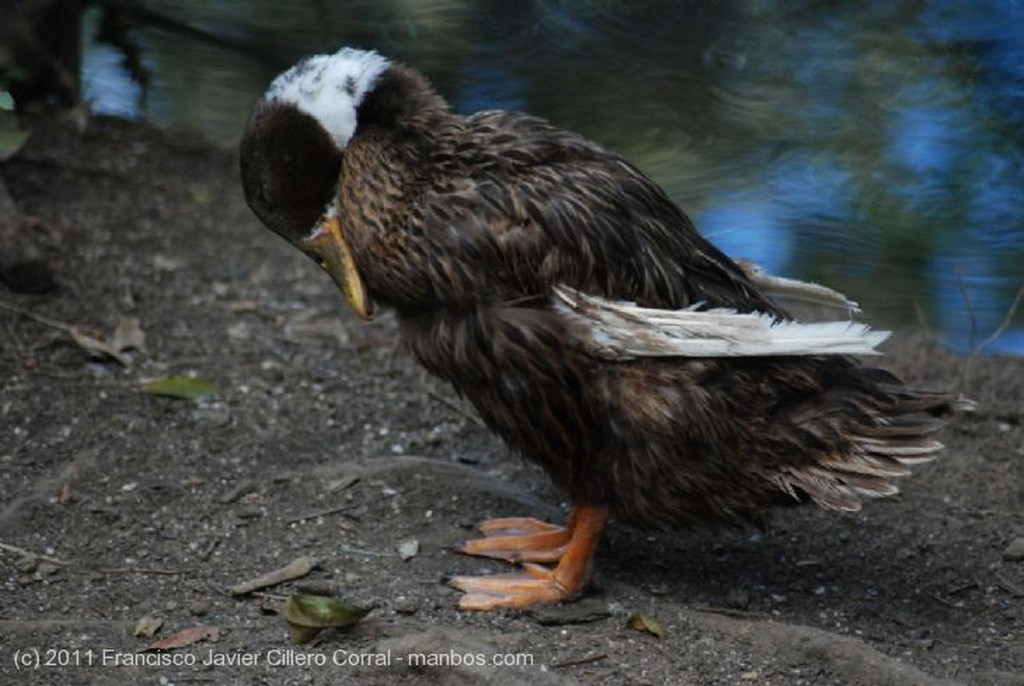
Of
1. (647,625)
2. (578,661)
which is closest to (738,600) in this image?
(647,625)

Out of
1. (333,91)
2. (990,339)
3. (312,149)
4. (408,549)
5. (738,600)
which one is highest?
(333,91)

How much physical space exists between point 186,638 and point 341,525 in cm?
80

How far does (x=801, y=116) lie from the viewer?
602cm

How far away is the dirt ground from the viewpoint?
3648mm

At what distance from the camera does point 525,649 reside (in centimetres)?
368

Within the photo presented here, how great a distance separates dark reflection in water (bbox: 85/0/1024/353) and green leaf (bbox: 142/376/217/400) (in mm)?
1723

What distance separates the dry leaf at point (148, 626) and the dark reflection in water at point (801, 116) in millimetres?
3001

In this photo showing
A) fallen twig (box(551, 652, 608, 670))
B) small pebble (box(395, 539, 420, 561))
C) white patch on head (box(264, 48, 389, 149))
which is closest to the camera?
fallen twig (box(551, 652, 608, 670))

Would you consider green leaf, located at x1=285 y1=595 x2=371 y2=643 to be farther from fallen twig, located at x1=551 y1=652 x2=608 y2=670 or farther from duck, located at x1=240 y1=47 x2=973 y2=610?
fallen twig, located at x1=551 y1=652 x2=608 y2=670

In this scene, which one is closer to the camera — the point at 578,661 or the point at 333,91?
the point at 578,661

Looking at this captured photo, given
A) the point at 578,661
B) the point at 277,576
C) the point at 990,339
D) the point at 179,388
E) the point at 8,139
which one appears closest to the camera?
the point at 578,661

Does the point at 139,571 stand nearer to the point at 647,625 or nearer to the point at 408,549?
the point at 408,549

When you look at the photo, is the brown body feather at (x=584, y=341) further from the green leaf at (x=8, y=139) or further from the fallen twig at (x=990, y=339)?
the green leaf at (x=8, y=139)

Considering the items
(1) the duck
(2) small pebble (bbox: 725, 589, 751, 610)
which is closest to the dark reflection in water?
(1) the duck
